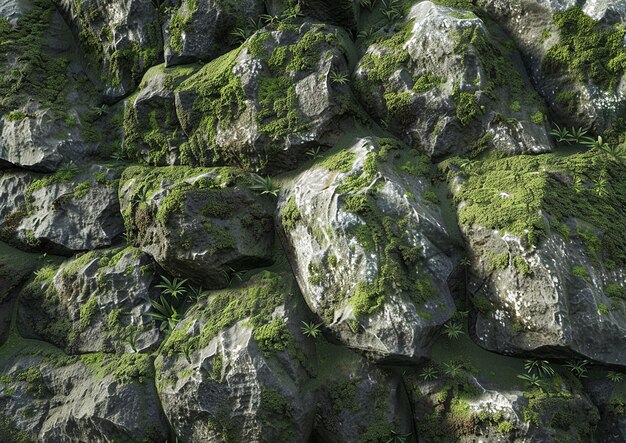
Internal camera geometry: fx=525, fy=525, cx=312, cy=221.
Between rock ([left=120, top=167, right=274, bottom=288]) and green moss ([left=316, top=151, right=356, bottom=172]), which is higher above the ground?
green moss ([left=316, top=151, right=356, bottom=172])

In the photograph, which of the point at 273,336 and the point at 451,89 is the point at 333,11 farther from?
the point at 273,336

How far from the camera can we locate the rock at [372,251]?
620 centimetres

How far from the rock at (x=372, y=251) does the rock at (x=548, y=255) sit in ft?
1.62

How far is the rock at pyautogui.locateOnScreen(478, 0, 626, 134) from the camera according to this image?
718cm

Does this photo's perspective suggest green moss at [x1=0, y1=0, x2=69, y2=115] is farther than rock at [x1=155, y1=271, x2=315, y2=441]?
Yes

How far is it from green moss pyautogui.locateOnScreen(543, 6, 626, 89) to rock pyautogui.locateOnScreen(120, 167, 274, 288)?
467 cm

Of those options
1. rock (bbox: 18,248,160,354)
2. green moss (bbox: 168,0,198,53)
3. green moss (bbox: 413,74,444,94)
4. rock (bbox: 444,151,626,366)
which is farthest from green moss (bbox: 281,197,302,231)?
green moss (bbox: 168,0,198,53)

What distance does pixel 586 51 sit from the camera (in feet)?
24.0

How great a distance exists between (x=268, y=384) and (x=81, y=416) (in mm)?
2572

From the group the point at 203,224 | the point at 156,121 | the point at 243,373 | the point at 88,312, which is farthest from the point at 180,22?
the point at 243,373

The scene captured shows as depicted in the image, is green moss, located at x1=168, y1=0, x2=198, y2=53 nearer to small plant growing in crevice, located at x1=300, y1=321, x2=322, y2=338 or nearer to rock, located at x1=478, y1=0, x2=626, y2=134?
small plant growing in crevice, located at x1=300, y1=321, x2=322, y2=338

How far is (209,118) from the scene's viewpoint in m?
8.09

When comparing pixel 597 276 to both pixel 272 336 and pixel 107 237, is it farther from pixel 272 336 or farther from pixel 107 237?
pixel 107 237

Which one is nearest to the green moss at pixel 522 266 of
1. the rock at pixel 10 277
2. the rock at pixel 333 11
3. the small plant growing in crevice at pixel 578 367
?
the small plant growing in crevice at pixel 578 367
